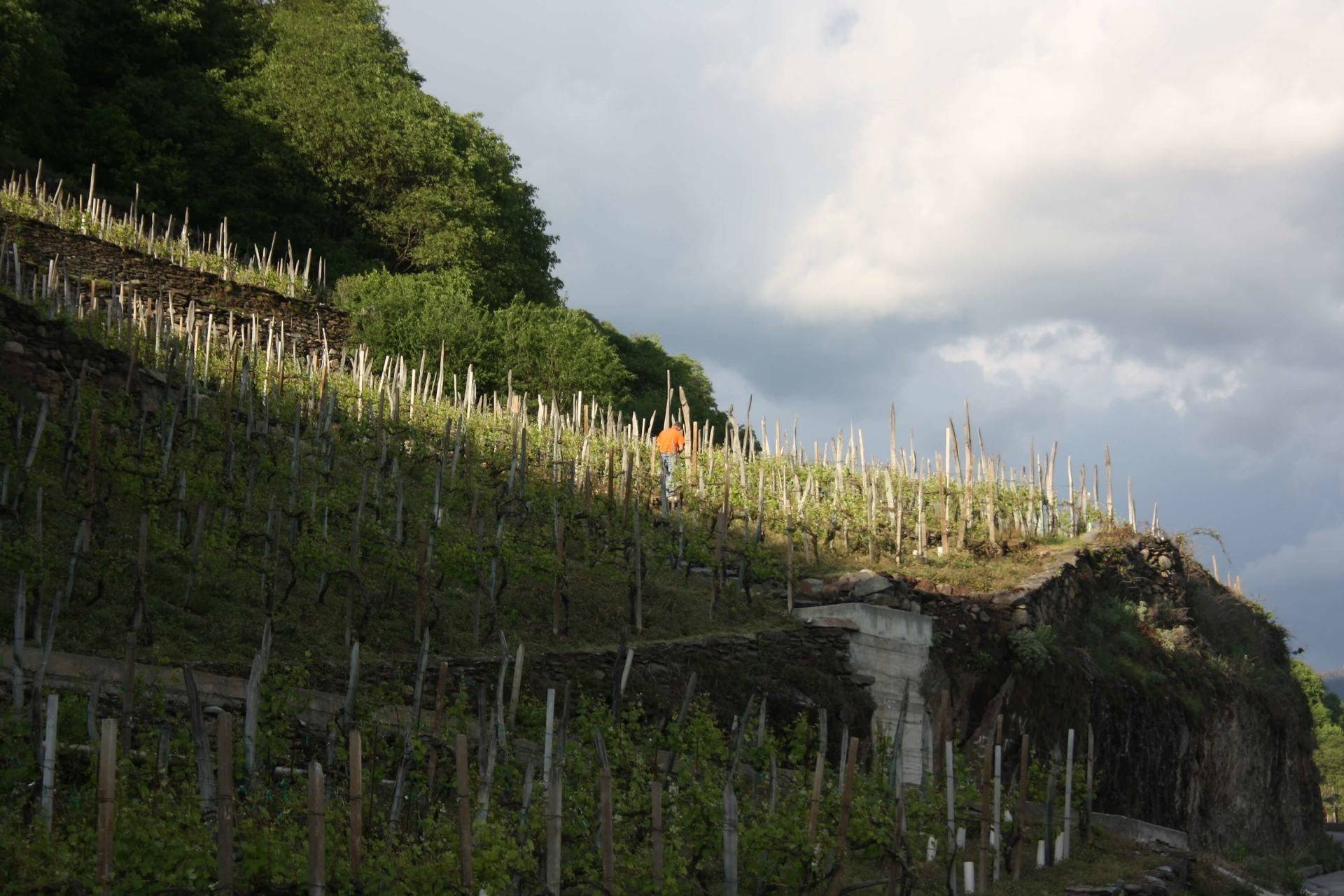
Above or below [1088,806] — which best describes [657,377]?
above

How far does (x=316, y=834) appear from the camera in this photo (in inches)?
237

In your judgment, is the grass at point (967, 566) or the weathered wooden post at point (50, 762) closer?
the weathered wooden post at point (50, 762)

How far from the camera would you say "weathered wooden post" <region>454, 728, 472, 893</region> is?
6.52m

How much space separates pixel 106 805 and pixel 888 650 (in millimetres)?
10920

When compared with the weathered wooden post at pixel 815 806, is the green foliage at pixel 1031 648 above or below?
above

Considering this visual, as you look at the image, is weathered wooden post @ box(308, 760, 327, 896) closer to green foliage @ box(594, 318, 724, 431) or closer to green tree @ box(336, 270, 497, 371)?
green tree @ box(336, 270, 497, 371)

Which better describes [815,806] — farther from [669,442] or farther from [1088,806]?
[669,442]

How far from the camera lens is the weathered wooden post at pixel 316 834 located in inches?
237

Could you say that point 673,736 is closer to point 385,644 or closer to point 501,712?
point 501,712

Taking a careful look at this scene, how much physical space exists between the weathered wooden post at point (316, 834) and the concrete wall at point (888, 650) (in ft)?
31.9

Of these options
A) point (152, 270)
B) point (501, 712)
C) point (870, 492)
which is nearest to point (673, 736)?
point (501, 712)

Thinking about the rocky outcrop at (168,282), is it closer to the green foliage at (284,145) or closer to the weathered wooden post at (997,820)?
the green foliage at (284,145)

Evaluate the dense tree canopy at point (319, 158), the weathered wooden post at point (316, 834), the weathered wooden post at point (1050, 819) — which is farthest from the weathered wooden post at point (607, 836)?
the dense tree canopy at point (319, 158)

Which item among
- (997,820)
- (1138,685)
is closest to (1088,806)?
(997,820)
